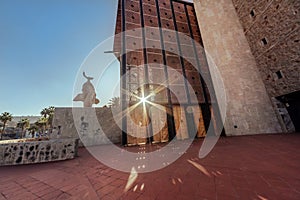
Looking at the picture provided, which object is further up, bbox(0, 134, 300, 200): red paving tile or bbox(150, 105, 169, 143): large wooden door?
bbox(150, 105, 169, 143): large wooden door

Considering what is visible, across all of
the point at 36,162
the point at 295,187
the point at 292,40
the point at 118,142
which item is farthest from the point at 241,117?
the point at 36,162

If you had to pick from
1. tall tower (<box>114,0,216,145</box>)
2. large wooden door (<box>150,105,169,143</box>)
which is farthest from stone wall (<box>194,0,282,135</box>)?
large wooden door (<box>150,105,169,143</box>)

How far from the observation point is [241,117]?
26.7ft

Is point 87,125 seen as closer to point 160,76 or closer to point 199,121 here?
point 160,76

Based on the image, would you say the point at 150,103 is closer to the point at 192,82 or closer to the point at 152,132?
the point at 152,132

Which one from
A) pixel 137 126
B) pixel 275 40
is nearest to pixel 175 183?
pixel 137 126

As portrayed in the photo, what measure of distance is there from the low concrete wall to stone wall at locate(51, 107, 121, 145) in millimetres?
2993

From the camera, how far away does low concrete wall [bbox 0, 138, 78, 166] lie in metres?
3.69

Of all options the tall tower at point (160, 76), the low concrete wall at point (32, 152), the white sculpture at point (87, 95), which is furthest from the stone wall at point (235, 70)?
the low concrete wall at point (32, 152)

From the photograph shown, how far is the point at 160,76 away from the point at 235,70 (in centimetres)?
551

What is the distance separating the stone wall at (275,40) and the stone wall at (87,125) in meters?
10.6

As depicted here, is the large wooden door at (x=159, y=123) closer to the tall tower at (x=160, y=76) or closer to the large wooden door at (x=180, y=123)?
the tall tower at (x=160, y=76)

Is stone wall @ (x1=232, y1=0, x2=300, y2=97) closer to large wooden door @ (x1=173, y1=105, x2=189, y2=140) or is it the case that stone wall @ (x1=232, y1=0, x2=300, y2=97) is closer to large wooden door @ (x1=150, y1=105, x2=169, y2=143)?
large wooden door @ (x1=173, y1=105, x2=189, y2=140)

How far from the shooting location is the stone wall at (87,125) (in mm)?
6891
